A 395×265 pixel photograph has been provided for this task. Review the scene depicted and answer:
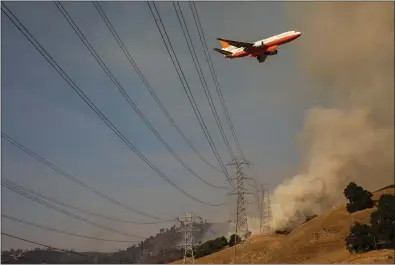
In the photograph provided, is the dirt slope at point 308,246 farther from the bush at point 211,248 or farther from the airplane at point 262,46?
the airplane at point 262,46

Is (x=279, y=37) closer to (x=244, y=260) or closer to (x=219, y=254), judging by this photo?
(x=244, y=260)

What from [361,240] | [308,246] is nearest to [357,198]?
[308,246]

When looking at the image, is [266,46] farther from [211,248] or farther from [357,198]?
[211,248]

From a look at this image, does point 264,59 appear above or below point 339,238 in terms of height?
above

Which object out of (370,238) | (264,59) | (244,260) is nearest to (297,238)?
(244,260)

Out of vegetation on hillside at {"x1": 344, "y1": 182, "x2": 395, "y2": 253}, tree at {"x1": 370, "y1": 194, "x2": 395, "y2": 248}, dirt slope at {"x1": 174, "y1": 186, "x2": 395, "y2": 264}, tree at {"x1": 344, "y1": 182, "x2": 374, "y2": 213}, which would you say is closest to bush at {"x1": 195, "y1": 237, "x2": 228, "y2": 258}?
dirt slope at {"x1": 174, "y1": 186, "x2": 395, "y2": 264}

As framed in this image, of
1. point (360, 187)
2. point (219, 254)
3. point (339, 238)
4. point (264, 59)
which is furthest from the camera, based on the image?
point (360, 187)

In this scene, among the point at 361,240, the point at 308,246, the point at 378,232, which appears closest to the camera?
the point at 378,232
